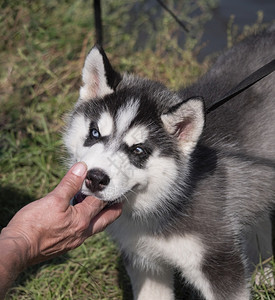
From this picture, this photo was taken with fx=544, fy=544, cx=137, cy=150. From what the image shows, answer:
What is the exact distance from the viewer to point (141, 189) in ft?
10.9

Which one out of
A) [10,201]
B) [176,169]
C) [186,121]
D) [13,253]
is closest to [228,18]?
[10,201]

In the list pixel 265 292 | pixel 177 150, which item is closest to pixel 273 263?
pixel 265 292

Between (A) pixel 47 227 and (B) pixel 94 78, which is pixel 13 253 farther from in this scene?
(B) pixel 94 78

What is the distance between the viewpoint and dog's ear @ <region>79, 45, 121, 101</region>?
11.4ft

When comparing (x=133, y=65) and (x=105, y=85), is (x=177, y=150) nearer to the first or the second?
(x=105, y=85)

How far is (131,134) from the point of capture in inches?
128

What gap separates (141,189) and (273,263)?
5.25 ft

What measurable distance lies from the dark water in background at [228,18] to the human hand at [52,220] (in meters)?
4.45

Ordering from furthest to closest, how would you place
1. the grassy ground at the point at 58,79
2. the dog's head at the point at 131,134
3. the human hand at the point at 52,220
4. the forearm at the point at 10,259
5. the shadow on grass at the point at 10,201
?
the shadow on grass at the point at 10,201 < the grassy ground at the point at 58,79 < the dog's head at the point at 131,134 < the human hand at the point at 52,220 < the forearm at the point at 10,259

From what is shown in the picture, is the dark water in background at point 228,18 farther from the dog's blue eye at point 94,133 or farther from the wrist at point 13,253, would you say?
the wrist at point 13,253

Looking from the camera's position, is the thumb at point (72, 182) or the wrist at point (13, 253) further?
the thumb at point (72, 182)

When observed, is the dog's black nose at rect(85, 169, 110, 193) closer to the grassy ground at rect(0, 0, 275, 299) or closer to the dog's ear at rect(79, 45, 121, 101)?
the dog's ear at rect(79, 45, 121, 101)

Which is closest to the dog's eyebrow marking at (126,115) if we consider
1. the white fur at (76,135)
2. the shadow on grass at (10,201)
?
the white fur at (76,135)

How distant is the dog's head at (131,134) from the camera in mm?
3102
